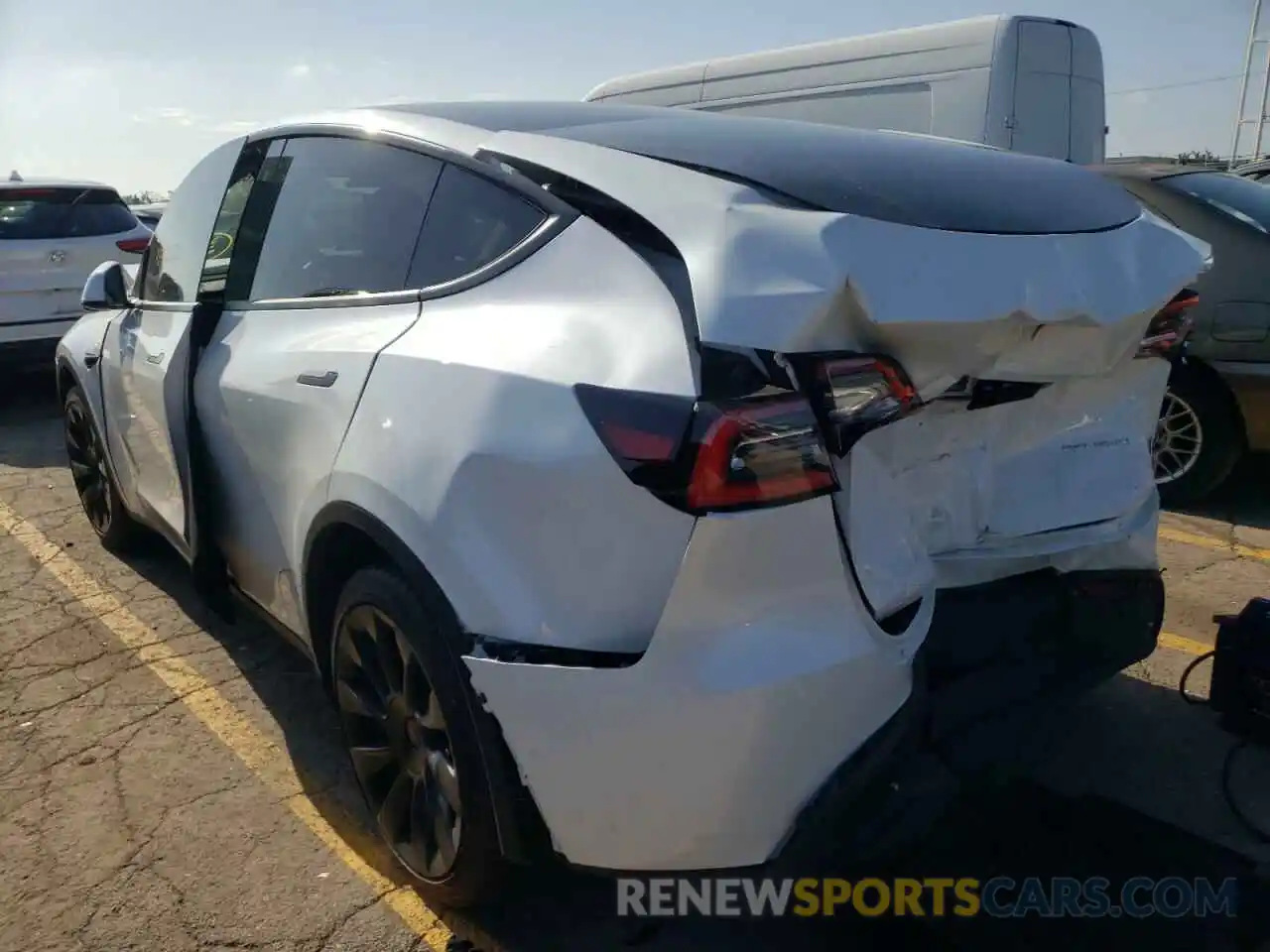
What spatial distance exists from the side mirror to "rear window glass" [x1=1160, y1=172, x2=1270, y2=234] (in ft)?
15.6

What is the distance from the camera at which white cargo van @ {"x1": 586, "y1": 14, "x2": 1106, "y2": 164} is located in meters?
7.85

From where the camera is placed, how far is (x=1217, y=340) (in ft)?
16.4

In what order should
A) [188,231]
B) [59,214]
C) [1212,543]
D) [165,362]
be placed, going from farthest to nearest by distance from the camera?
[59,214]
[1212,543]
[188,231]
[165,362]

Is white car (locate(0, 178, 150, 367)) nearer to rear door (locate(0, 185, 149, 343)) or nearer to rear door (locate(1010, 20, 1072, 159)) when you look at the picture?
rear door (locate(0, 185, 149, 343))

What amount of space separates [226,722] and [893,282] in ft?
8.57

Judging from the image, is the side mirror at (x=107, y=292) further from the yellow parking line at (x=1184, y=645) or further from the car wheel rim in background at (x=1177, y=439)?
the car wheel rim in background at (x=1177, y=439)

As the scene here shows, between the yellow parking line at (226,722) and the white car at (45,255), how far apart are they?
10.9 ft

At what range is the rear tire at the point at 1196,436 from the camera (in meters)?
5.07

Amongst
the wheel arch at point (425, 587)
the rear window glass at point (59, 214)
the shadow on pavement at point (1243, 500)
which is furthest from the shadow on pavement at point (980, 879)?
the rear window glass at point (59, 214)

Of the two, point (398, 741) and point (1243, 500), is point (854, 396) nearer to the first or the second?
point (398, 741)

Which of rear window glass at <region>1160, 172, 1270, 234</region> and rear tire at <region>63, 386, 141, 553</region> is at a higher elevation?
rear window glass at <region>1160, 172, 1270, 234</region>

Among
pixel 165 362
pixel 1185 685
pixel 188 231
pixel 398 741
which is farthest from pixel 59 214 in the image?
pixel 1185 685

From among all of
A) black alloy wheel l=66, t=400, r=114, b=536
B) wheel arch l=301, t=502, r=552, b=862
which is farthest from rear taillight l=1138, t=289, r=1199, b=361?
black alloy wheel l=66, t=400, r=114, b=536

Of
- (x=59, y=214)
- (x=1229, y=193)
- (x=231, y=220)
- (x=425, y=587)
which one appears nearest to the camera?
(x=425, y=587)
